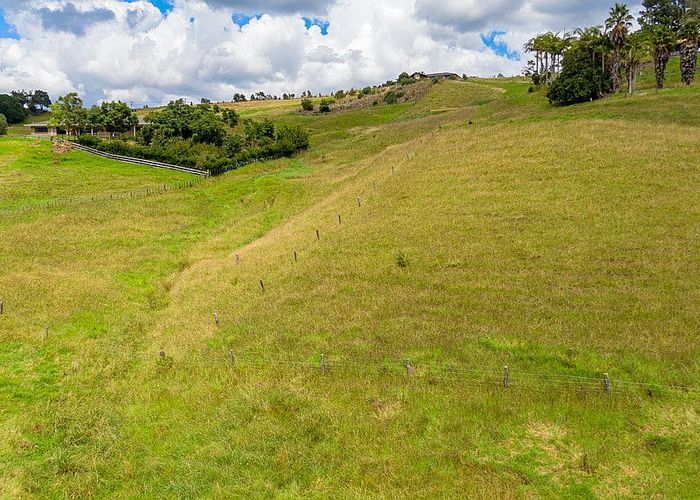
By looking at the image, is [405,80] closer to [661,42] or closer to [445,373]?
[661,42]

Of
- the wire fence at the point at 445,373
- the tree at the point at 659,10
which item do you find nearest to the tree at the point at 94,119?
the wire fence at the point at 445,373

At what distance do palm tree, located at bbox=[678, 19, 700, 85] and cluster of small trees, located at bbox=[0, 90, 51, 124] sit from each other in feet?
527

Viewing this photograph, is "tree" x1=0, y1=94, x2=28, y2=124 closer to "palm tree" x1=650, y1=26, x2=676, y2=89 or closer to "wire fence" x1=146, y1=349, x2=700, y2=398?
"wire fence" x1=146, y1=349, x2=700, y2=398

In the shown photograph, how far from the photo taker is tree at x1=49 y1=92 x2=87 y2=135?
87.7 meters

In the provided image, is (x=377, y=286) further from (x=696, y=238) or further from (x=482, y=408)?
(x=696, y=238)

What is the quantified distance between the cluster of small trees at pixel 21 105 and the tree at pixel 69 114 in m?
62.1

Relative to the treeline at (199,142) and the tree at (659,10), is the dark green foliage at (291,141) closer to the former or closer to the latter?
the treeline at (199,142)

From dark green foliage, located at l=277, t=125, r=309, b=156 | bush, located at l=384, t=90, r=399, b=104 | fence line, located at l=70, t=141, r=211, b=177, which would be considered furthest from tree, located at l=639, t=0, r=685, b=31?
fence line, located at l=70, t=141, r=211, b=177

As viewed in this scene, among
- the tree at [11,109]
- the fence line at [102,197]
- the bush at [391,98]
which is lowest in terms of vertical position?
the fence line at [102,197]

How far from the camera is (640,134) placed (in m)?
40.0

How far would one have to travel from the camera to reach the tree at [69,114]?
87688mm

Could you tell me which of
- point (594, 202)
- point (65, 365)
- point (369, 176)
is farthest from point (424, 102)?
point (65, 365)

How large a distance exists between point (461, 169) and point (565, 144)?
31.2ft

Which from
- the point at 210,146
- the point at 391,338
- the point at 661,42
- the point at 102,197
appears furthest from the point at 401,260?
the point at 210,146
